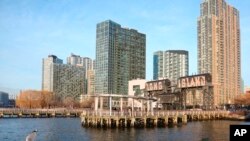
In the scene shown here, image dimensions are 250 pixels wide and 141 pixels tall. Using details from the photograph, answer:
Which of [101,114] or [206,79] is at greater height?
[206,79]

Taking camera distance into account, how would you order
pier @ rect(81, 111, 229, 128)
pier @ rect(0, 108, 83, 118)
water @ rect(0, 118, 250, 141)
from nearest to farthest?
water @ rect(0, 118, 250, 141) < pier @ rect(81, 111, 229, 128) < pier @ rect(0, 108, 83, 118)

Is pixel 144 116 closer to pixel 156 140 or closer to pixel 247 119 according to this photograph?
pixel 156 140

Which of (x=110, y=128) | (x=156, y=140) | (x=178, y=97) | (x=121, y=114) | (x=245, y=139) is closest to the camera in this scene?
(x=245, y=139)

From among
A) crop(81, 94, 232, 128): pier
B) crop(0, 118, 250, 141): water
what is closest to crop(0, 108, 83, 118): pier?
crop(81, 94, 232, 128): pier

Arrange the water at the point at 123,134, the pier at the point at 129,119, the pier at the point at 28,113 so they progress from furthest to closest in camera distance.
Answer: the pier at the point at 28,113 → the pier at the point at 129,119 → the water at the point at 123,134

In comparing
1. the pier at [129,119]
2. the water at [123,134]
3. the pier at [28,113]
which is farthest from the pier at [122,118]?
the pier at [28,113]

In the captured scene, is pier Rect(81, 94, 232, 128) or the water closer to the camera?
the water

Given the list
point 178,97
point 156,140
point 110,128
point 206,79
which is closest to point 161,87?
point 178,97

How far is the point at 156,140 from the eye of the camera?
56406mm

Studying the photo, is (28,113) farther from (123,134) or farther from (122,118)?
(123,134)

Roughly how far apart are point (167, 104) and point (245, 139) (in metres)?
149

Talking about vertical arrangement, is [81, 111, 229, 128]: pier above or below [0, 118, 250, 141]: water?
above

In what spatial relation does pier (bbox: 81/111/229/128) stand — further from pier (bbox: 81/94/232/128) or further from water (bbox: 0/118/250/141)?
water (bbox: 0/118/250/141)

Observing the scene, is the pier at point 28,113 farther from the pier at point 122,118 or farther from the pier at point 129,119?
the pier at point 122,118
